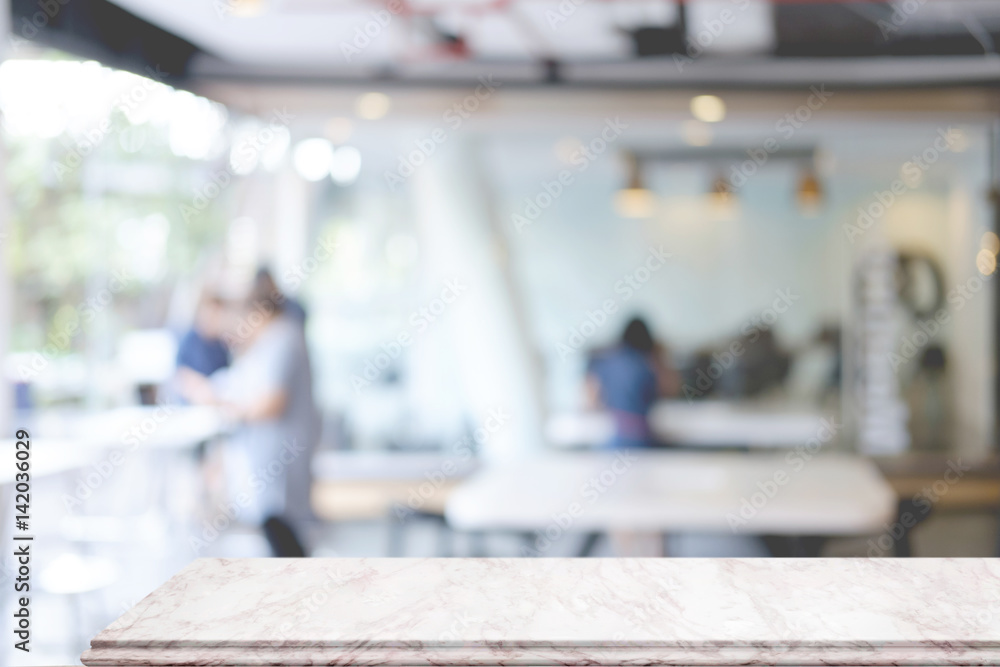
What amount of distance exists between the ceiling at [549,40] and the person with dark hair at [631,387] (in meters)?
1.75

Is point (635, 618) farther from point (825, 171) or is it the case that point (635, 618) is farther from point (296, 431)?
point (825, 171)

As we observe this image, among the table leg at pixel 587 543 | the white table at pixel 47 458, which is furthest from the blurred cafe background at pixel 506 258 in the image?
the white table at pixel 47 458

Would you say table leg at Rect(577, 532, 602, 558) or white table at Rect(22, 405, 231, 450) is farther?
white table at Rect(22, 405, 231, 450)

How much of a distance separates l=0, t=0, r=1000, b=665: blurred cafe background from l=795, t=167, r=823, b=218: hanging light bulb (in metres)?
0.03

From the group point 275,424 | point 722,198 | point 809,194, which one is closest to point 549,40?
point 722,198

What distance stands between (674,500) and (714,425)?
3.32 meters

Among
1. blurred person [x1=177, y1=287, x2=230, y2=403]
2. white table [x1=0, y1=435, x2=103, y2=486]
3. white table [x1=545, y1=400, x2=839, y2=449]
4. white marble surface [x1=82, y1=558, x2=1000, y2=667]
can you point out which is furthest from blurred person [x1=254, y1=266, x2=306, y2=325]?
white table [x1=545, y1=400, x2=839, y2=449]

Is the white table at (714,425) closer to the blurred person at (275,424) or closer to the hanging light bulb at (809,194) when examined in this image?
the hanging light bulb at (809,194)

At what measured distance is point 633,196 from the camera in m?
6.76

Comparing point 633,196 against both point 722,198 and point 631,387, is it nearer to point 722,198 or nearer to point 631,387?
point 722,198

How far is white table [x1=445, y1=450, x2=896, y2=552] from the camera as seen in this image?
11.1 ft

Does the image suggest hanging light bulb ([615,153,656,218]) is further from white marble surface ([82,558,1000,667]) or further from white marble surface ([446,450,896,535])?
white marble surface ([82,558,1000,667])

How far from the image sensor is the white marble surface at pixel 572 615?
1.27 m

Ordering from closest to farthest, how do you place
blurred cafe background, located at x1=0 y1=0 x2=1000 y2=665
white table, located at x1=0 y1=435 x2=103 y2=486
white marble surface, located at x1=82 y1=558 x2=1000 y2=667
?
white marble surface, located at x1=82 y1=558 x2=1000 y2=667, white table, located at x1=0 y1=435 x2=103 y2=486, blurred cafe background, located at x1=0 y1=0 x2=1000 y2=665
